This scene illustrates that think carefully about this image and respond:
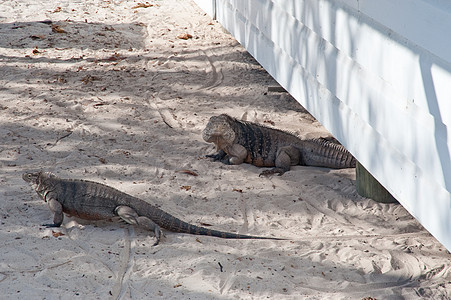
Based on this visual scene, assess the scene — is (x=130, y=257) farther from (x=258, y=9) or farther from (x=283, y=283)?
(x=258, y=9)

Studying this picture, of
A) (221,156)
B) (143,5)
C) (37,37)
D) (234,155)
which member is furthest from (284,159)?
(143,5)

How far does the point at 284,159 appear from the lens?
7.22 m

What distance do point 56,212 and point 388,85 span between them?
3369 mm

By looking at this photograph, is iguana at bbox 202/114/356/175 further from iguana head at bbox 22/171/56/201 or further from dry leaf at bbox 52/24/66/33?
dry leaf at bbox 52/24/66/33

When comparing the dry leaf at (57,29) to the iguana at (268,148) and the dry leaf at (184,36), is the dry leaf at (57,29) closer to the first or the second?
the dry leaf at (184,36)

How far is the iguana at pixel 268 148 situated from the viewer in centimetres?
722

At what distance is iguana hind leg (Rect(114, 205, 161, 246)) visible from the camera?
5.41 metres

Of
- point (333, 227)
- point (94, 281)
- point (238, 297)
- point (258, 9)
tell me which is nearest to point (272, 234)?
point (333, 227)

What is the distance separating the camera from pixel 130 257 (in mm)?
4973

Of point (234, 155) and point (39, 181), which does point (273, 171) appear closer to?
point (234, 155)

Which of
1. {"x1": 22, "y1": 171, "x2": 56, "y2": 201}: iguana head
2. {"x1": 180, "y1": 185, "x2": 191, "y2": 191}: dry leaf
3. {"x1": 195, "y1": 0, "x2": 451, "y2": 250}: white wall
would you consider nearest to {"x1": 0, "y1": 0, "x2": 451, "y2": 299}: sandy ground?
{"x1": 180, "y1": 185, "x2": 191, "y2": 191}: dry leaf

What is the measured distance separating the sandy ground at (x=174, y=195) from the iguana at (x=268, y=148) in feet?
0.54

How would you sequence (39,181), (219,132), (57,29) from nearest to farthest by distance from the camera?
1. (39,181)
2. (219,132)
3. (57,29)

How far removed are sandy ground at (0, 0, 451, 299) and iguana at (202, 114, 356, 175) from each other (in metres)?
0.16
